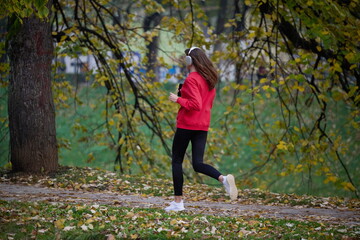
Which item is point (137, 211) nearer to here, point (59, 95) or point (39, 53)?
point (39, 53)

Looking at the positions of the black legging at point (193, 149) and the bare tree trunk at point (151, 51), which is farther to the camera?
the bare tree trunk at point (151, 51)

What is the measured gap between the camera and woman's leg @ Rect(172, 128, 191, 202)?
6.40 metres

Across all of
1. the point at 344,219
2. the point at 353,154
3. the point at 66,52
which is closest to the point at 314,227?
the point at 344,219

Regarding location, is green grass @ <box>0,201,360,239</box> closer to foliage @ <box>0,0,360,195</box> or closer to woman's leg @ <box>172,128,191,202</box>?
woman's leg @ <box>172,128,191,202</box>

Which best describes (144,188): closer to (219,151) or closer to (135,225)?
(135,225)

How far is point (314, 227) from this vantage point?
6.15m

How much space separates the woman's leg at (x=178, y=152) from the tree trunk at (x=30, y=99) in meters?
3.66

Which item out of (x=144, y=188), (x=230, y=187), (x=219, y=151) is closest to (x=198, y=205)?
(x=230, y=187)

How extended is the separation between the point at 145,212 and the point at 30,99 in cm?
384

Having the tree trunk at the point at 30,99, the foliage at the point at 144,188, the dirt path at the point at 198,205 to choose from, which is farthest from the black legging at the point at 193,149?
the tree trunk at the point at 30,99

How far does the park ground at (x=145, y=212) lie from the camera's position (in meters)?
5.57

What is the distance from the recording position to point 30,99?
367 inches

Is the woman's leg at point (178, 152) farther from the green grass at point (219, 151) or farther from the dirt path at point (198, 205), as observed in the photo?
the green grass at point (219, 151)

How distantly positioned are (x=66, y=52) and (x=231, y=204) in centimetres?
510
